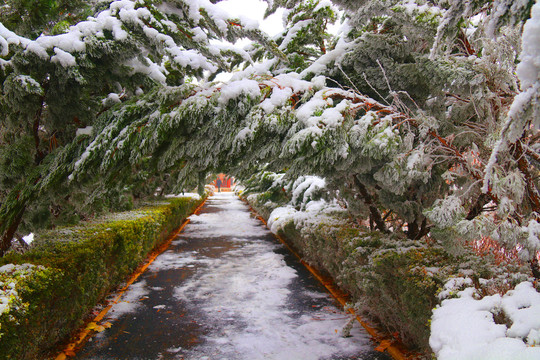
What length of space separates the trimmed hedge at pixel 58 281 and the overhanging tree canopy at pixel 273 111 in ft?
2.17

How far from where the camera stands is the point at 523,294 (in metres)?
2.08

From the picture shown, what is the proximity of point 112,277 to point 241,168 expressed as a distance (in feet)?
12.0

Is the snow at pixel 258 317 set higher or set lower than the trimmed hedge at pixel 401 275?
lower

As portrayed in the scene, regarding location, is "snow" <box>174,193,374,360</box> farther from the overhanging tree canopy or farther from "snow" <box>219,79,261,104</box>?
"snow" <box>219,79,261,104</box>

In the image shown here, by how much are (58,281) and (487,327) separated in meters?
3.38

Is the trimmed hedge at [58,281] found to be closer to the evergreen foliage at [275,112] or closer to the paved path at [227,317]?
the paved path at [227,317]

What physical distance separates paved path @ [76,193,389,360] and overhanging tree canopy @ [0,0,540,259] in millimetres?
1782

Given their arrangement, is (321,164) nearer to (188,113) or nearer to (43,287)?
(188,113)

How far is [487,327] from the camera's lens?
Answer: 1.86 metres

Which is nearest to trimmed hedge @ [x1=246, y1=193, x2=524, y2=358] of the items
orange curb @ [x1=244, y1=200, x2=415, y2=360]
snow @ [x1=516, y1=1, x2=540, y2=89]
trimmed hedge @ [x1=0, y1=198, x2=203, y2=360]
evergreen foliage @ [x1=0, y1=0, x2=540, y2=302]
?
orange curb @ [x1=244, y1=200, x2=415, y2=360]

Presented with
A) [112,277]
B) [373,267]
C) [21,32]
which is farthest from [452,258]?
[21,32]

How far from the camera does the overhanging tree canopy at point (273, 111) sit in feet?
8.11

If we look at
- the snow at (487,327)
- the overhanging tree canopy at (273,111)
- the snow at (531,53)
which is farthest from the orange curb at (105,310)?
the snow at (531,53)

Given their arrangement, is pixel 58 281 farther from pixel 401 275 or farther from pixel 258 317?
pixel 401 275
